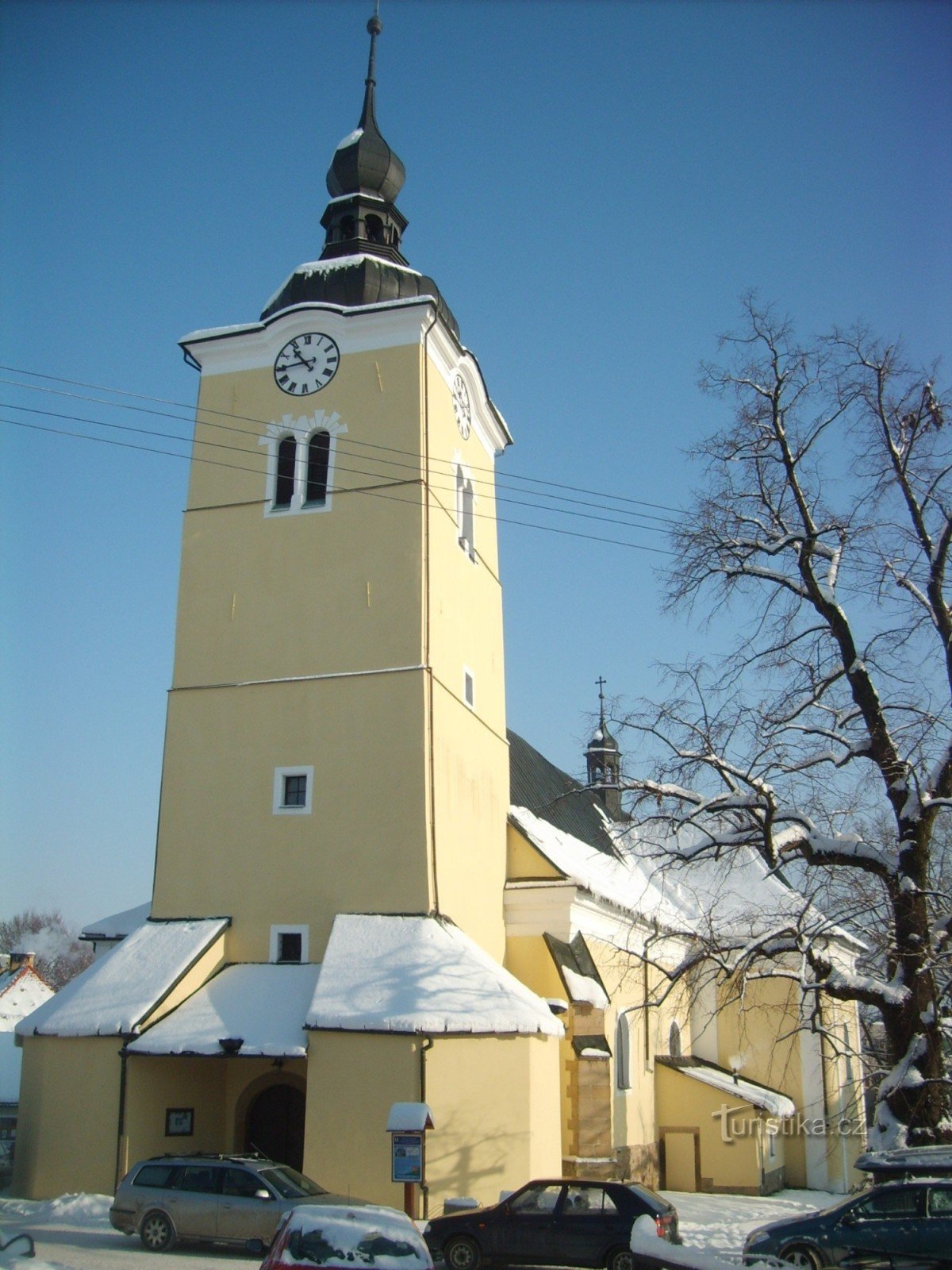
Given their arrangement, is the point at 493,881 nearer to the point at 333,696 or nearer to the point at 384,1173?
the point at 333,696

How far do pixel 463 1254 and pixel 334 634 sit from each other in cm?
1043

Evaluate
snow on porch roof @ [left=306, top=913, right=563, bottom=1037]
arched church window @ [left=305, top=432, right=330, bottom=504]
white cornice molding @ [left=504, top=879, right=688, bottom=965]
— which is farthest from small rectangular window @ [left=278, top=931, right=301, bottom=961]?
arched church window @ [left=305, top=432, right=330, bottom=504]

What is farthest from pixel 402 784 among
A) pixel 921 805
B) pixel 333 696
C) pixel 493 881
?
pixel 921 805

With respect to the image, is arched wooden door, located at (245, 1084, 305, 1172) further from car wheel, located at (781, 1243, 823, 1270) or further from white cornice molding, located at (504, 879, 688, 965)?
car wheel, located at (781, 1243, 823, 1270)

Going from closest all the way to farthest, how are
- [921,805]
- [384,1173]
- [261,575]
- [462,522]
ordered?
[921,805]
[384,1173]
[261,575]
[462,522]

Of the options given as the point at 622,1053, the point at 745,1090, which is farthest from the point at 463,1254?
the point at 745,1090

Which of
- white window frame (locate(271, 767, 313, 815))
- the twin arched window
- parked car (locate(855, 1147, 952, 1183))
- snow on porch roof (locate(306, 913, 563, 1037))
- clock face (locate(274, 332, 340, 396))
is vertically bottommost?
parked car (locate(855, 1147, 952, 1183))

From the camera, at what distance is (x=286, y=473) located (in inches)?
893

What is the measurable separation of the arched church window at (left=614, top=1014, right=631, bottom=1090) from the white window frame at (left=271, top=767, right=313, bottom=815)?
889 centimetres

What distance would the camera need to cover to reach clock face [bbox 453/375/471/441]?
80.1ft

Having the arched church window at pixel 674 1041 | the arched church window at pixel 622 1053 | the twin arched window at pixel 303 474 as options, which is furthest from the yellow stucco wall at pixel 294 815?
the arched church window at pixel 674 1041

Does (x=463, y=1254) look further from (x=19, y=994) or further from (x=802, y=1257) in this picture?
(x=19, y=994)

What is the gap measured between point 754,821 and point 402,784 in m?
7.11

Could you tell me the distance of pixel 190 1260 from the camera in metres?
12.8
